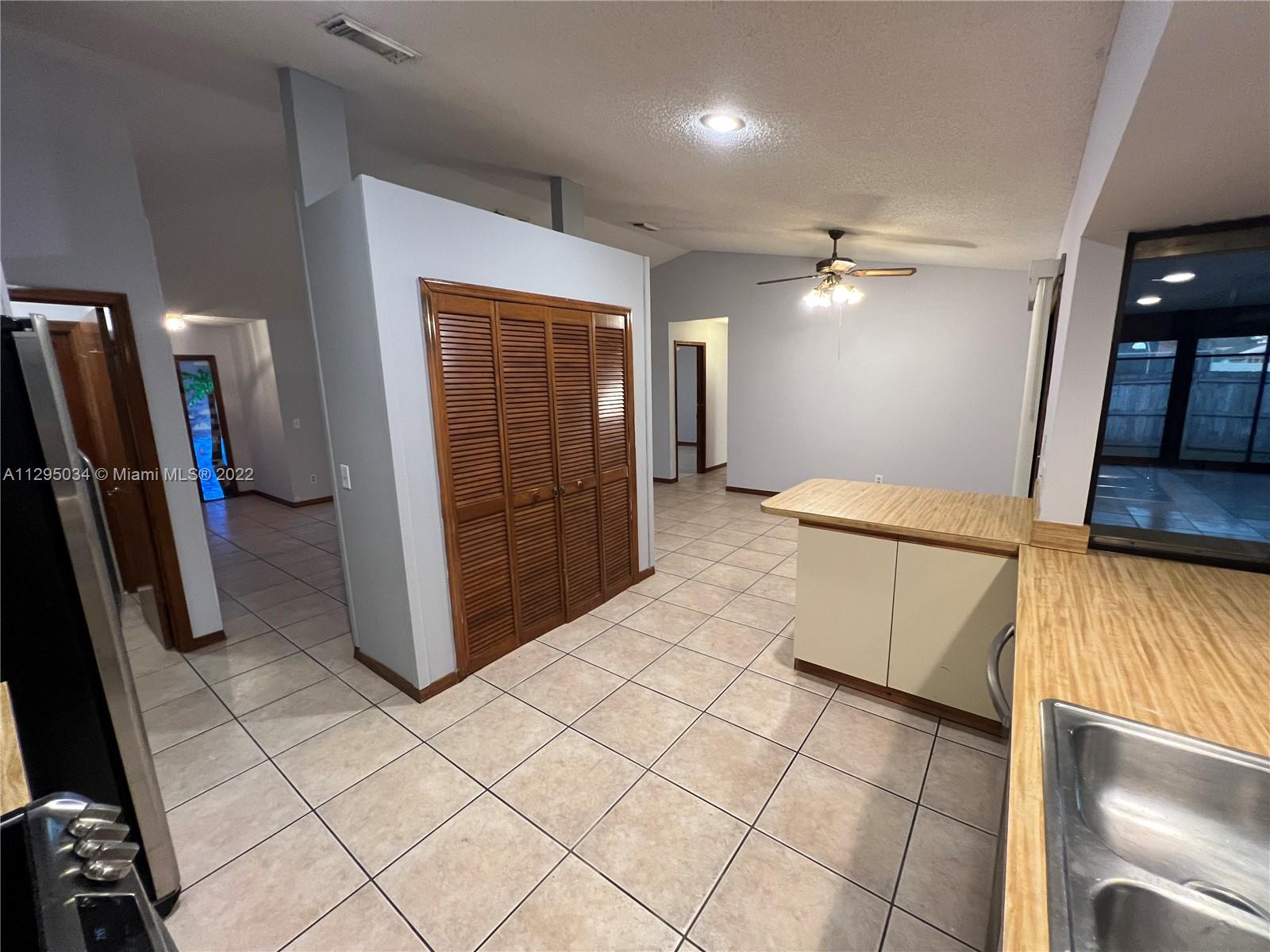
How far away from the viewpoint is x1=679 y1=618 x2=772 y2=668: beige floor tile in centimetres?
279

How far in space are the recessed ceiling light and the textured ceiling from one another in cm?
5

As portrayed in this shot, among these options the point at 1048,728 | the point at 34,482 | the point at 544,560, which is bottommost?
the point at 544,560

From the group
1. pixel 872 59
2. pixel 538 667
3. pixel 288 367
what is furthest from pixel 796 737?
pixel 288 367

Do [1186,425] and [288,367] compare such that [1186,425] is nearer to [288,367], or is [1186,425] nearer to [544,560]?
[544,560]

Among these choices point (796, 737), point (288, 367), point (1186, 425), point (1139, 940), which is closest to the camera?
point (1139, 940)

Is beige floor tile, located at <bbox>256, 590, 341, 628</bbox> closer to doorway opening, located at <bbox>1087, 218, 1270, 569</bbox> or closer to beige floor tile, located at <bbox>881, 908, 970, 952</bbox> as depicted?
beige floor tile, located at <bbox>881, 908, 970, 952</bbox>

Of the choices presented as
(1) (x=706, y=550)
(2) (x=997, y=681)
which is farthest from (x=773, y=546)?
(2) (x=997, y=681)

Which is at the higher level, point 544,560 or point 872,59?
point 872,59

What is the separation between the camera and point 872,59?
1.44 meters

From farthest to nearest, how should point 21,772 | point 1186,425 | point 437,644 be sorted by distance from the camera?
point 437,644 < point 1186,425 < point 21,772

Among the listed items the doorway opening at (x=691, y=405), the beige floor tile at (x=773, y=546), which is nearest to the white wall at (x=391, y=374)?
the beige floor tile at (x=773, y=546)

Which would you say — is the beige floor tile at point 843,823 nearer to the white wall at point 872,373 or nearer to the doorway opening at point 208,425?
the white wall at point 872,373

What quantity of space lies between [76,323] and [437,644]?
3.00 meters

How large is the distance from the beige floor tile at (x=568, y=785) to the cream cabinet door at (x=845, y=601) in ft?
3.60
